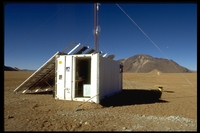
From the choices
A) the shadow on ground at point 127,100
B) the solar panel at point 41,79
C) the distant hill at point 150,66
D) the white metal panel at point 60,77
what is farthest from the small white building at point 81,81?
the distant hill at point 150,66

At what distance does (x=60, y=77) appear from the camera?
43.0ft

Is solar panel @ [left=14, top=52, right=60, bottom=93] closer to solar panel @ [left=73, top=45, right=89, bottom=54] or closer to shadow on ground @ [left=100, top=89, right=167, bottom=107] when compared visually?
solar panel @ [left=73, top=45, right=89, bottom=54]

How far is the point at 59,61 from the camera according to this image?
13.2m

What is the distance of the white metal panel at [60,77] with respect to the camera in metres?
13.0

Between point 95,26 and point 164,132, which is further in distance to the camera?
point 95,26

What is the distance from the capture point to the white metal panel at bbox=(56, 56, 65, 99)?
13.0m

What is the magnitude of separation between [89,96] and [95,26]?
14.7ft

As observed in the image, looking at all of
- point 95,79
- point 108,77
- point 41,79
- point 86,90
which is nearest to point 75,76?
point 86,90

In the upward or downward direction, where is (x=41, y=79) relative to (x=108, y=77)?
downward

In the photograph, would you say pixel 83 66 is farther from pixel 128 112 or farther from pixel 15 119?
pixel 15 119

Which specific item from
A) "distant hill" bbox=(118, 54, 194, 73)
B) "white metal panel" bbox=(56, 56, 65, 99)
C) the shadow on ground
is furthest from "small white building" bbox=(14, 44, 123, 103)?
"distant hill" bbox=(118, 54, 194, 73)

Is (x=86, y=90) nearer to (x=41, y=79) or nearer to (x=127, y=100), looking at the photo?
(x=127, y=100)

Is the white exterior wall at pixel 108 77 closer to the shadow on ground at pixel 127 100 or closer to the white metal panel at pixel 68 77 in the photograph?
the shadow on ground at pixel 127 100
